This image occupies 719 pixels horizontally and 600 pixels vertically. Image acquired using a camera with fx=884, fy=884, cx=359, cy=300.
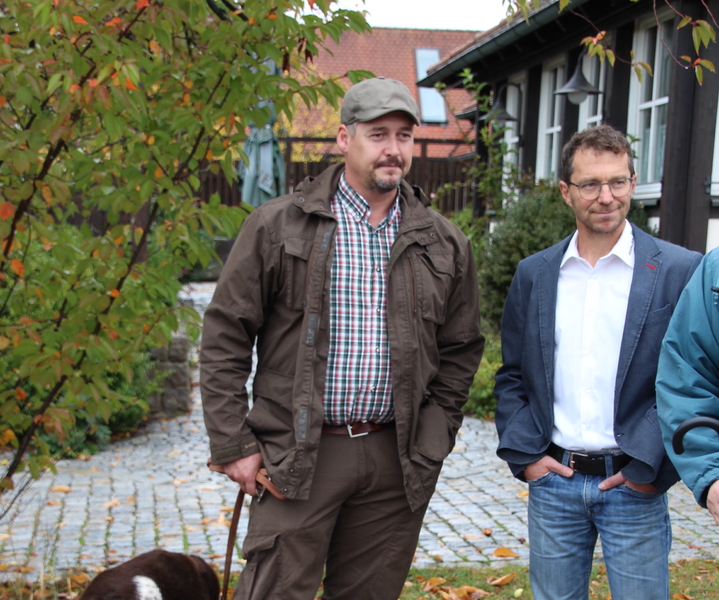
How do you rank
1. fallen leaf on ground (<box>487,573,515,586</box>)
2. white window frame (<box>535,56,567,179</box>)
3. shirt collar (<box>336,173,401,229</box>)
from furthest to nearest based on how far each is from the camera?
white window frame (<box>535,56,567,179</box>)
fallen leaf on ground (<box>487,573,515,586</box>)
shirt collar (<box>336,173,401,229</box>)

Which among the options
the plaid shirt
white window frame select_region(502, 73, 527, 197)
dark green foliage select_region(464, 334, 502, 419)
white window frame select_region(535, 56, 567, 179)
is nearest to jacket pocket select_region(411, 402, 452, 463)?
the plaid shirt

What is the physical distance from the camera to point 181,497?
20.6 feet

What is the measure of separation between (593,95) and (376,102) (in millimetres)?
9218

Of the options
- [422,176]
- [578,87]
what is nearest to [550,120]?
[578,87]

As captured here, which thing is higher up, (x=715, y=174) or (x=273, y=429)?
(x=715, y=174)

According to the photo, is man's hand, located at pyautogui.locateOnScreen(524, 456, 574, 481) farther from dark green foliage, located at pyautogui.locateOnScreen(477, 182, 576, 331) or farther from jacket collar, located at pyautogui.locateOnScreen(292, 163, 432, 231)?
dark green foliage, located at pyautogui.locateOnScreen(477, 182, 576, 331)

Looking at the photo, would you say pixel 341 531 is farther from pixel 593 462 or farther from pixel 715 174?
pixel 715 174

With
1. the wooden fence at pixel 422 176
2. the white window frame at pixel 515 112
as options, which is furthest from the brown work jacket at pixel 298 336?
the wooden fence at pixel 422 176

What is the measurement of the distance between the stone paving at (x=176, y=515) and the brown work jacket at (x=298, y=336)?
6.11 feet

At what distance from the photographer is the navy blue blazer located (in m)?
2.81

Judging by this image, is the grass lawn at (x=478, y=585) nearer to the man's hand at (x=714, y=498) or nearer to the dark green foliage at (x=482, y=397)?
the man's hand at (x=714, y=498)

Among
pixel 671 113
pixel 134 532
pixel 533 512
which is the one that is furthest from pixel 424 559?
pixel 671 113

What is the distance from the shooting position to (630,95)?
10.5 meters

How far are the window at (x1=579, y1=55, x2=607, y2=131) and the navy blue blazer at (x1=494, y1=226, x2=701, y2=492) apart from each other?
847cm
